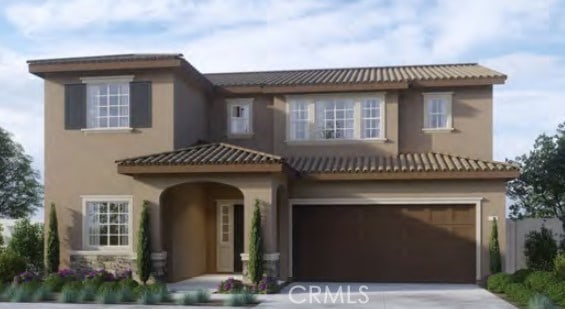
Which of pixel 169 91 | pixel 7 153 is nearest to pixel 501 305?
pixel 169 91

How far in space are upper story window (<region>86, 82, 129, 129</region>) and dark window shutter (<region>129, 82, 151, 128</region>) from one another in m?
0.19

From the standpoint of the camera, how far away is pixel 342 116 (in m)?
22.0

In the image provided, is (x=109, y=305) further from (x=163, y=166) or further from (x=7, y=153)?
(x=7, y=153)

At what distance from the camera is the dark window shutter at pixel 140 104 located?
19906 mm

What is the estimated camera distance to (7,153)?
33781 millimetres

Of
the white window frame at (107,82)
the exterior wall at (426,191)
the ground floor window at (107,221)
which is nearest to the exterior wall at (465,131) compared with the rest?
the exterior wall at (426,191)

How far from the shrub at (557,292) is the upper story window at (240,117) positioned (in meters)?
11.1

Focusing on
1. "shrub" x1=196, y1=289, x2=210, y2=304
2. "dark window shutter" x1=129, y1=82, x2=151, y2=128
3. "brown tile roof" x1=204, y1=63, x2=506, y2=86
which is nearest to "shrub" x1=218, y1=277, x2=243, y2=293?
"shrub" x1=196, y1=289, x2=210, y2=304

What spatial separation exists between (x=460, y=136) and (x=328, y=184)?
4.70 m

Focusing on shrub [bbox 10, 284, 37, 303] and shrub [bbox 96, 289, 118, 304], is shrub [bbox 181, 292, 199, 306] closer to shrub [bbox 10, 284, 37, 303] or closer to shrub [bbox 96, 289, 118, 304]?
shrub [bbox 96, 289, 118, 304]

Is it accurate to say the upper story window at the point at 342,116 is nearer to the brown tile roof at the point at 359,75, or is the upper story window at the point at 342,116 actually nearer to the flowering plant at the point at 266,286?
the brown tile roof at the point at 359,75

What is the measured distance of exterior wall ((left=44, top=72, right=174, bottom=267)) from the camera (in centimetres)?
1981

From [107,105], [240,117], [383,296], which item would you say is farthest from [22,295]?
[240,117]

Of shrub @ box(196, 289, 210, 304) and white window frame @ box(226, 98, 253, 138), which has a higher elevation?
white window frame @ box(226, 98, 253, 138)
